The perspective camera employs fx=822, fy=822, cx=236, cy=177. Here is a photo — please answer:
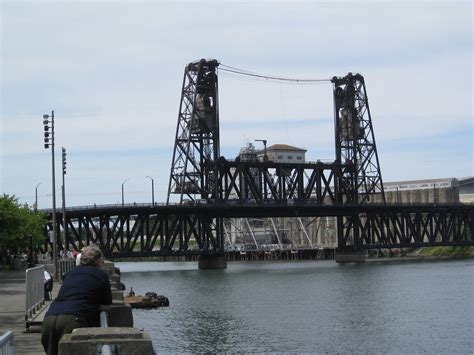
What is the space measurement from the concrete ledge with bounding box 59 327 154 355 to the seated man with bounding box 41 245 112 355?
189 centimetres

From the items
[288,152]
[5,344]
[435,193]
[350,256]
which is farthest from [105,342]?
[435,193]

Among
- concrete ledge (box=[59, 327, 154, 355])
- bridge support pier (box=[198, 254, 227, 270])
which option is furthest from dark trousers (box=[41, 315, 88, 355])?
bridge support pier (box=[198, 254, 227, 270])

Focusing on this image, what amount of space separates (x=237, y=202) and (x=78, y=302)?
11847 cm

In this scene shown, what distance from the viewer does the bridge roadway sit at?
378 ft

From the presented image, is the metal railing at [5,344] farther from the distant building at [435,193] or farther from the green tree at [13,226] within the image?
the distant building at [435,193]

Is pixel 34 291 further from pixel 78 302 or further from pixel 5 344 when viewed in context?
pixel 5 344

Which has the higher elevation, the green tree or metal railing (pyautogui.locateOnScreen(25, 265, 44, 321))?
the green tree

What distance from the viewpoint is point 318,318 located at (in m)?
47.4

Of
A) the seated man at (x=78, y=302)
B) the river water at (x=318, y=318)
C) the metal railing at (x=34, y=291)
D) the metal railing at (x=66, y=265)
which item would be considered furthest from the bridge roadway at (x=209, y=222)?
the seated man at (x=78, y=302)

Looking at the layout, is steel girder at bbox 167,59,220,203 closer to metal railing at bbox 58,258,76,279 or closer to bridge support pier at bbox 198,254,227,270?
bridge support pier at bbox 198,254,227,270

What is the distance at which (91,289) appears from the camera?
10398 millimetres

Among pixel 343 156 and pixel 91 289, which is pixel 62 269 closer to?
pixel 91 289

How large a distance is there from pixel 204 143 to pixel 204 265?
746 inches

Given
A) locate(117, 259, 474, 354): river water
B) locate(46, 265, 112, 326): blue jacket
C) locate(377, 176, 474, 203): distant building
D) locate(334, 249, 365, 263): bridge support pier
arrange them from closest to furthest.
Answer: locate(46, 265, 112, 326): blue jacket < locate(117, 259, 474, 354): river water < locate(334, 249, 365, 263): bridge support pier < locate(377, 176, 474, 203): distant building
